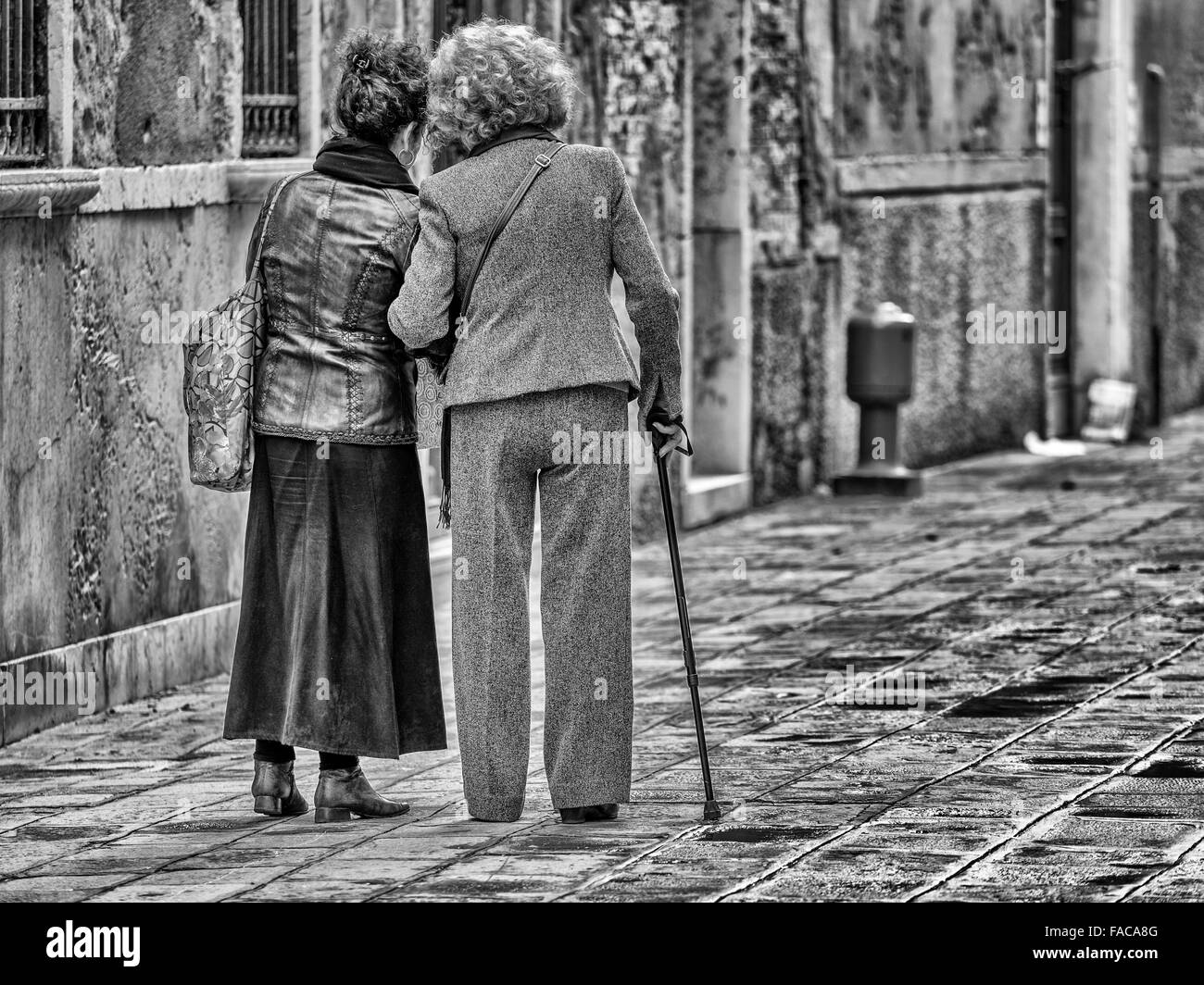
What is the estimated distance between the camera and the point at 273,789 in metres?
6.61

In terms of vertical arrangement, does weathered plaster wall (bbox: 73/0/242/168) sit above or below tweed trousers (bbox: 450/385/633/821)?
above

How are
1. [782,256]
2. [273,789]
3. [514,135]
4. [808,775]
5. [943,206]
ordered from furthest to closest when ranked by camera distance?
[943,206] → [782,256] → [808,775] → [273,789] → [514,135]

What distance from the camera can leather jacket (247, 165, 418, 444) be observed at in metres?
6.43

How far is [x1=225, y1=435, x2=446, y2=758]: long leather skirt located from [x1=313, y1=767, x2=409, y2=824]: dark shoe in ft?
0.41

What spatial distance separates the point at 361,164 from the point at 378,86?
0.19 meters

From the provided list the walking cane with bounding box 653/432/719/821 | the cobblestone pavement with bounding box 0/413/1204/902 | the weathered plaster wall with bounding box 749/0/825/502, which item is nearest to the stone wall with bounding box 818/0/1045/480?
the weathered plaster wall with bounding box 749/0/825/502

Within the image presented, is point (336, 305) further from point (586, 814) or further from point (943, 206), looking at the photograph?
point (943, 206)

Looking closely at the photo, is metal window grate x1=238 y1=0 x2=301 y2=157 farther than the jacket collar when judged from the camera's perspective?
Yes

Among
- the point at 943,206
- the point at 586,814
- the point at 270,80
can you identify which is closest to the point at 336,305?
the point at 586,814

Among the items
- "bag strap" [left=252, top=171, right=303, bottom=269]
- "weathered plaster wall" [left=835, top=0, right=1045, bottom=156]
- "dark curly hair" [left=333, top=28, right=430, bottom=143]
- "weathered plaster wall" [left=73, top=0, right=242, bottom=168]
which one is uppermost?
"weathered plaster wall" [left=835, top=0, right=1045, bottom=156]

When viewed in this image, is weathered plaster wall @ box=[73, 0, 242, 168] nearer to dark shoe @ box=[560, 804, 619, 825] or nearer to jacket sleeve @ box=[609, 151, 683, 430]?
jacket sleeve @ box=[609, 151, 683, 430]

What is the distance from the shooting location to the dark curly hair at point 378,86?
6449 millimetres

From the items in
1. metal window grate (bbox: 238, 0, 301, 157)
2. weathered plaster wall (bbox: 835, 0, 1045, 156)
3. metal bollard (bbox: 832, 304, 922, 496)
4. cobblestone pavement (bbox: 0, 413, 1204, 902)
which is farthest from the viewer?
weathered plaster wall (bbox: 835, 0, 1045, 156)
